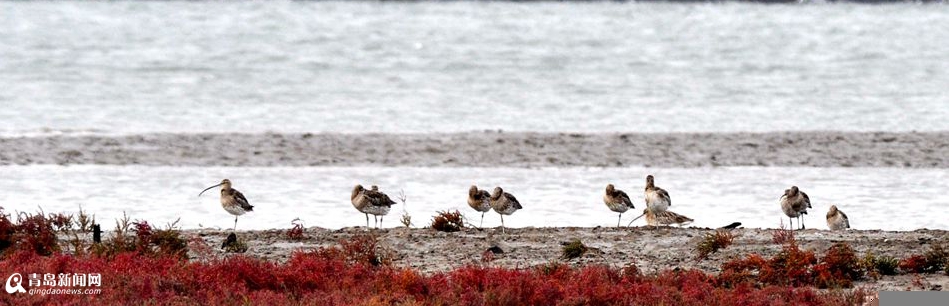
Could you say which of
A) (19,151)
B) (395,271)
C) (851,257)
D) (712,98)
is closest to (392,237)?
(395,271)

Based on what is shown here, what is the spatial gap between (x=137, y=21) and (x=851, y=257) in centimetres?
6976

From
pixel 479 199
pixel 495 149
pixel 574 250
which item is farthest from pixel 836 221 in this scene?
pixel 495 149

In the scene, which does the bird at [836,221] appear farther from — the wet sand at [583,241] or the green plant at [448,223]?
the green plant at [448,223]

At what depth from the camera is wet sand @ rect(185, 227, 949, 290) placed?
46.2 ft

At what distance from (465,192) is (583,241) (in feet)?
18.8

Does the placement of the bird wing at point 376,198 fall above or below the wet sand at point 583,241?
above

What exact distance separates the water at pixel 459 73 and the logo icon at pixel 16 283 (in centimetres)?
1669

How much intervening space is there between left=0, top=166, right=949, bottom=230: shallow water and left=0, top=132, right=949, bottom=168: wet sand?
34.3 inches

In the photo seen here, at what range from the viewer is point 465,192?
2080 cm

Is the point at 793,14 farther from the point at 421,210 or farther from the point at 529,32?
the point at 421,210

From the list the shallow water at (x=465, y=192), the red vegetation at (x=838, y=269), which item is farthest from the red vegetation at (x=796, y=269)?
the shallow water at (x=465, y=192)

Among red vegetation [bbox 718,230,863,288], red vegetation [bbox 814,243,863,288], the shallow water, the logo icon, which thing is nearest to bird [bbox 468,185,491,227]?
the shallow water

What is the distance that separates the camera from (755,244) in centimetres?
1478

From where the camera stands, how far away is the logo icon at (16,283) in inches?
456
